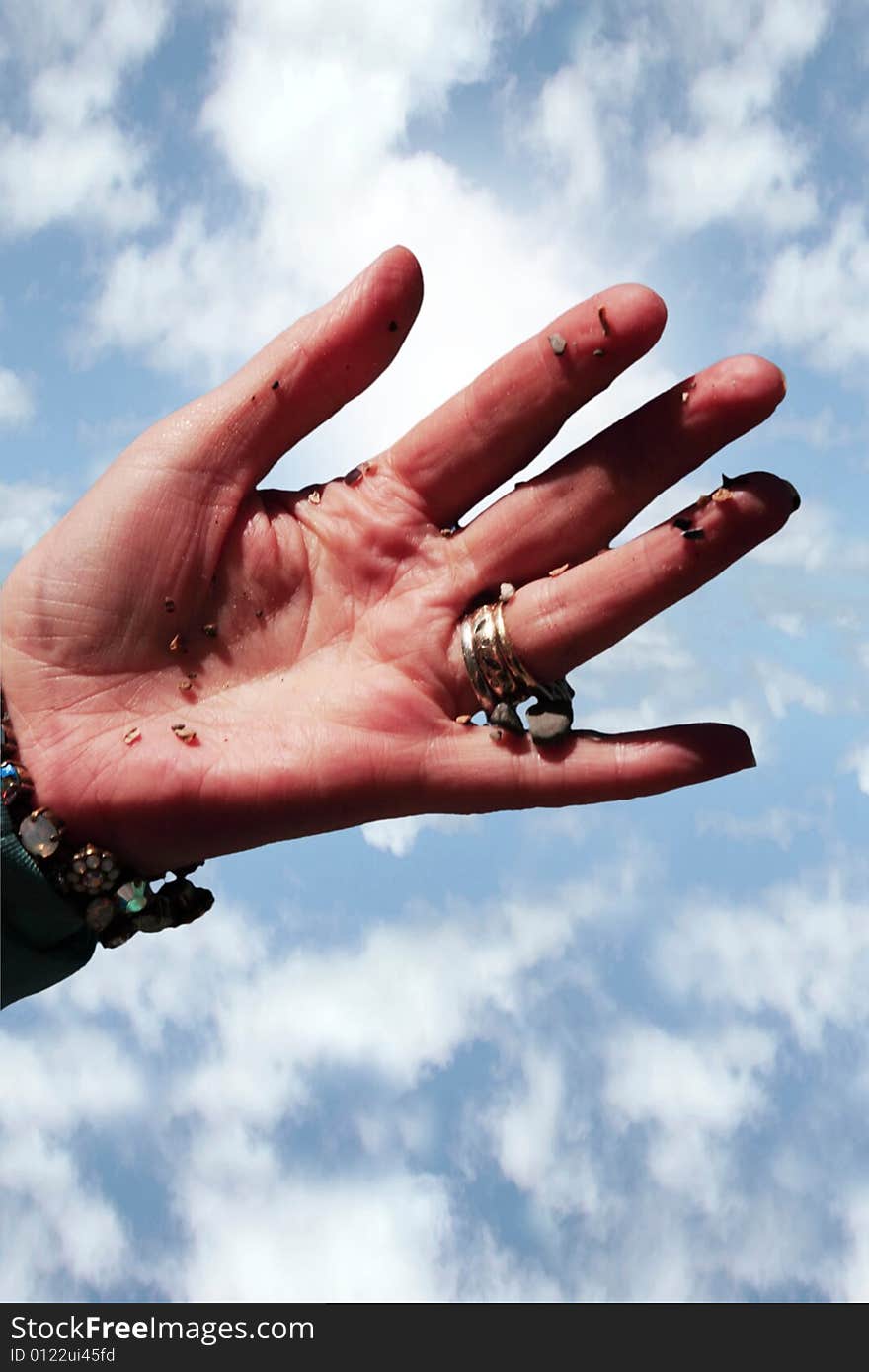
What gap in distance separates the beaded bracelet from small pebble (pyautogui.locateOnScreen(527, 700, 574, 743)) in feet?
4.16

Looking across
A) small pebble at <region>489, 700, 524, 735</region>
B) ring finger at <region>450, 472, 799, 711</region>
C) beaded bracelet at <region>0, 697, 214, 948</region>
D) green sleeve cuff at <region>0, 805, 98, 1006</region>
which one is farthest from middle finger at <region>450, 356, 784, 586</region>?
green sleeve cuff at <region>0, 805, 98, 1006</region>

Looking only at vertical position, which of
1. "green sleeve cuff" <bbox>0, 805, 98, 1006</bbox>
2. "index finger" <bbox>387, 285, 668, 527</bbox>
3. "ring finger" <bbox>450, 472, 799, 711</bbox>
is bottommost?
"green sleeve cuff" <bbox>0, 805, 98, 1006</bbox>

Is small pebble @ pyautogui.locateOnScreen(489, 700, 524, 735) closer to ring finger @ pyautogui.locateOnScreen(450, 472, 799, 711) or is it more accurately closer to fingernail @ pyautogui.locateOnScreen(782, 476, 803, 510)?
ring finger @ pyautogui.locateOnScreen(450, 472, 799, 711)

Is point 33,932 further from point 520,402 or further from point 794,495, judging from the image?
point 794,495

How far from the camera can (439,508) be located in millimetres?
3273

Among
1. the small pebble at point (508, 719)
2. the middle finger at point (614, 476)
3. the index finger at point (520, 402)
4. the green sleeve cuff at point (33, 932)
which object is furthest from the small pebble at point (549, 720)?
the green sleeve cuff at point (33, 932)

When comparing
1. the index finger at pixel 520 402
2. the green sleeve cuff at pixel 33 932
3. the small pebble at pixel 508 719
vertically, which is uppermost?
the index finger at pixel 520 402

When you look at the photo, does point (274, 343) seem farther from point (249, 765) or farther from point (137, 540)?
point (249, 765)

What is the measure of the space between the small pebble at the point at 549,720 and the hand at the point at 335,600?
0.05 meters

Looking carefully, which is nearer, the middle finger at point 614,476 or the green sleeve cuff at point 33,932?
the middle finger at point 614,476

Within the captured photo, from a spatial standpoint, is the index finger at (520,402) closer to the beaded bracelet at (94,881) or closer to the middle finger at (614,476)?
the middle finger at (614,476)

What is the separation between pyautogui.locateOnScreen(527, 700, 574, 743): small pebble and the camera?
119 inches

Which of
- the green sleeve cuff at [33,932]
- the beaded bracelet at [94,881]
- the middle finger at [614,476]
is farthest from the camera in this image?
the beaded bracelet at [94,881]

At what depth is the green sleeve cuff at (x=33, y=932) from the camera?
2922mm
